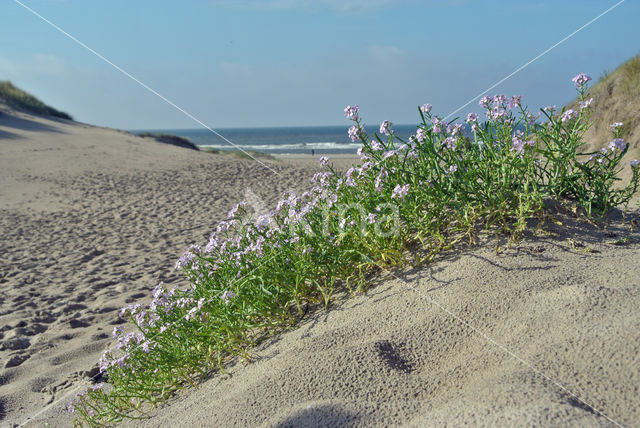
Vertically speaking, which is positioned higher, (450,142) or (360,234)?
(450,142)

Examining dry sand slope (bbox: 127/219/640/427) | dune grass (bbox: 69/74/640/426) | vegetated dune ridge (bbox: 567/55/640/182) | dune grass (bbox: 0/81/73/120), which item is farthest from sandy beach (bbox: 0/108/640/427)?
dune grass (bbox: 0/81/73/120)

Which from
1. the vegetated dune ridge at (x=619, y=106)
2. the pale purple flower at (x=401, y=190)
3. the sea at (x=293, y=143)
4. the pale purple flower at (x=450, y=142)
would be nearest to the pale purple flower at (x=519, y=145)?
the pale purple flower at (x=450, y=142)

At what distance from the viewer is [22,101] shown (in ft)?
76.7

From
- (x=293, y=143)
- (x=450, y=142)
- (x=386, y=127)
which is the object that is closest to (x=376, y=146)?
(x=386, y=127)

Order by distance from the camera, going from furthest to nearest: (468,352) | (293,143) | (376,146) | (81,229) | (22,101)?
(293,143) < (22,101) < (81,229) < (376,146) < (468,352)

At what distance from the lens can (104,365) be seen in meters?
3.27

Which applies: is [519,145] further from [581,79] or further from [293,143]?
[293,143]

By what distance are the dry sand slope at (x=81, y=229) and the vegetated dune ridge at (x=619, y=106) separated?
623cm

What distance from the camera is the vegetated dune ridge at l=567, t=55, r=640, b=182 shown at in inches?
289

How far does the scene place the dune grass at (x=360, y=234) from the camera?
10.6 feet

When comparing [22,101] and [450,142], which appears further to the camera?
[22,101]

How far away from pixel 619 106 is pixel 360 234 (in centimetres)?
650

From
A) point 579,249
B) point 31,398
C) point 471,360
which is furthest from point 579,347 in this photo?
point 31,398

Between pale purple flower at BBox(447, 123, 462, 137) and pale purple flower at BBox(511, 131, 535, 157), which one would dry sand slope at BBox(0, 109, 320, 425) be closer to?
pale purple flower at BBox(447, 123, 462, 137)
